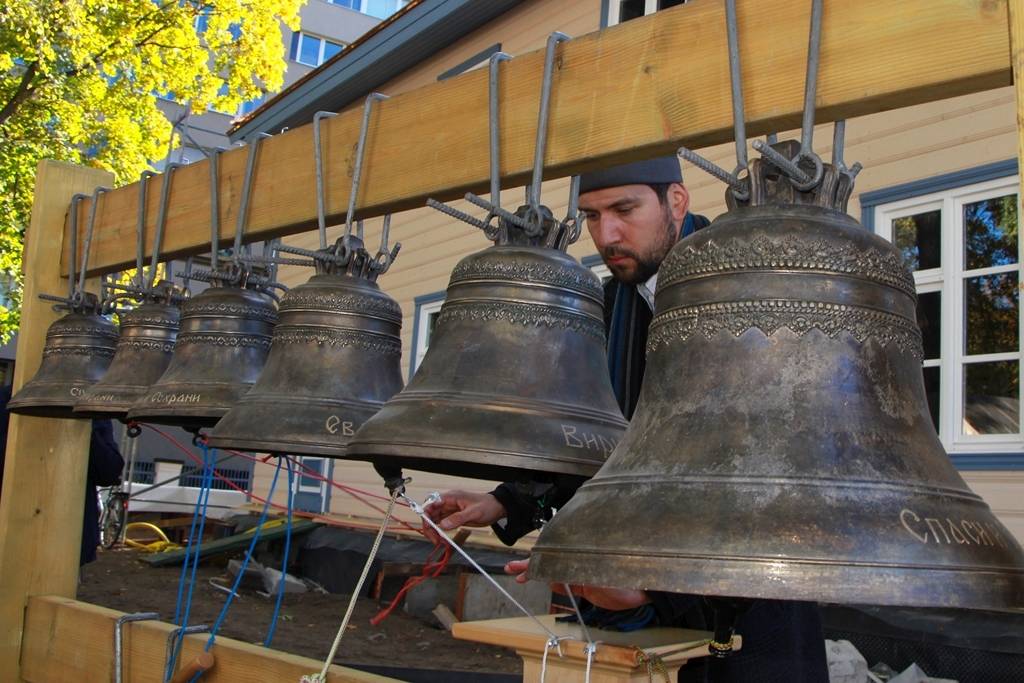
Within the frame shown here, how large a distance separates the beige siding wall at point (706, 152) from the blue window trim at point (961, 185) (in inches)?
2.1

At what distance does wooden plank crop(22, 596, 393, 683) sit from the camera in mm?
2766

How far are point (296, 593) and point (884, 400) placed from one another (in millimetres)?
10255

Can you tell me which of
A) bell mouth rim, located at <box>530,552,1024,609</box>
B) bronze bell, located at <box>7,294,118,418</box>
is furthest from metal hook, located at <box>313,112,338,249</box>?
bell mouth rim, located at <box>530,552,1024,609</box>

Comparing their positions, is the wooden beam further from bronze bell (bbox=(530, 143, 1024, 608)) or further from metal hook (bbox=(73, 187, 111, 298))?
metal hook (bbox=(73, 187, 111, 298))

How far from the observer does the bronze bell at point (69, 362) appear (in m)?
3.65

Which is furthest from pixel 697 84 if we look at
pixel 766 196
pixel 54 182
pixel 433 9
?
pixel 433 9

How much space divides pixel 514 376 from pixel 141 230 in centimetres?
211

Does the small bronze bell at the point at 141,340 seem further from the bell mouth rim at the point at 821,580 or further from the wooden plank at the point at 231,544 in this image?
the wooden plank at the point at 231,544

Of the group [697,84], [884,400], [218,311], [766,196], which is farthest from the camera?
[218,311]

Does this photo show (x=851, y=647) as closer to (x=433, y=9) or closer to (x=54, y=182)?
(x=54, y=182)

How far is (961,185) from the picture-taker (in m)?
6.41

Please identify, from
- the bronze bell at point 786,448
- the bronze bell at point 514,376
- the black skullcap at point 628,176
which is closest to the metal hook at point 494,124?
the bronze bell at point 514,376

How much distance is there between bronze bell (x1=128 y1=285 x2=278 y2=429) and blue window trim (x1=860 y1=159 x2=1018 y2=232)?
434cm

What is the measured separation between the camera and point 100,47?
14.1 meters
